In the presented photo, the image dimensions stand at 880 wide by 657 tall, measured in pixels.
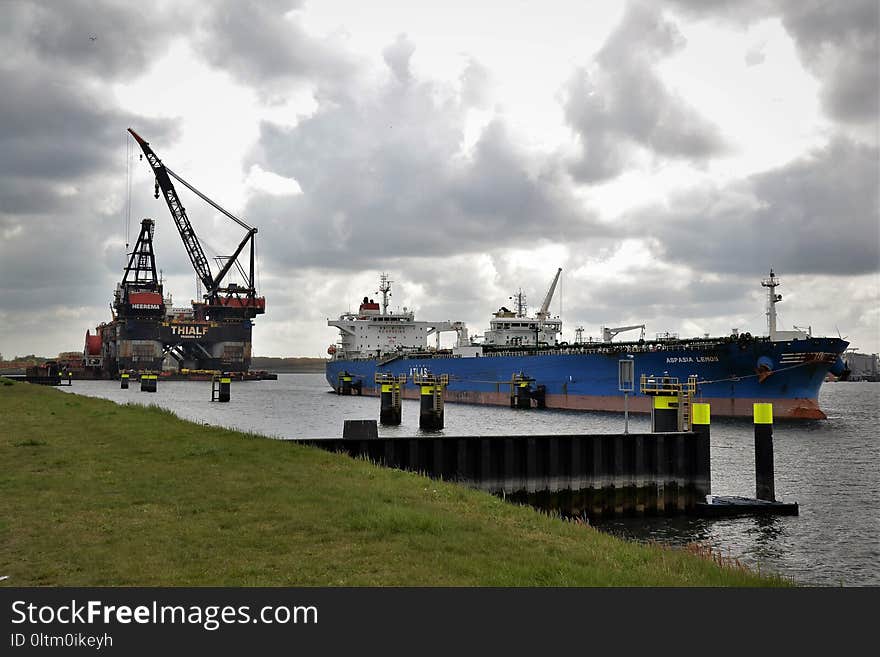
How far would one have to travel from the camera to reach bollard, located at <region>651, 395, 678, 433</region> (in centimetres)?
2659

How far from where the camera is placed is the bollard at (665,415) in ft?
87.2

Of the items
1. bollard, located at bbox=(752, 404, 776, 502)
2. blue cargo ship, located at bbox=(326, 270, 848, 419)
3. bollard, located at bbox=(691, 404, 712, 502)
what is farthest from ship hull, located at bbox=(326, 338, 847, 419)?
bollard, located at bbox=(691, 404, 712, 502)

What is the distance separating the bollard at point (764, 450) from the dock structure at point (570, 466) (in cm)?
154

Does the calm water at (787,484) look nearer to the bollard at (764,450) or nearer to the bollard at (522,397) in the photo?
the bollard at (764,450)

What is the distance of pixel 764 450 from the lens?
74.6 feet

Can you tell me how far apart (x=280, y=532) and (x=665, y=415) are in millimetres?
19511

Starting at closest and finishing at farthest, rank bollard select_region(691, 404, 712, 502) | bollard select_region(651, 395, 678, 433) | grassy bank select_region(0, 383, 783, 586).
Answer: grassy bank select_region(0, 383, 783, 586) < bollard select_region(691, 404, 712, 502) < bollard select_region(651, 395, 678, 433)

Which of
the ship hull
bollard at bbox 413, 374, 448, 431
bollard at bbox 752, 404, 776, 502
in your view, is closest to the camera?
bollard at bbox 752, 404, 776, 502

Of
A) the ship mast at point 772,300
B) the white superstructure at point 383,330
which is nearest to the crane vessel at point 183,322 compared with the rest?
the white superstructure at point 383,330

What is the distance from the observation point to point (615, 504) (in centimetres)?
2281

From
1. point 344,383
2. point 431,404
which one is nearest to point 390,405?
point 431,404

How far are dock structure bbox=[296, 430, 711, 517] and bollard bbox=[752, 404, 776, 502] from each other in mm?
1543

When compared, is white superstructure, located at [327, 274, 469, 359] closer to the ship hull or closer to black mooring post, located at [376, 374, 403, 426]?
the ship hull

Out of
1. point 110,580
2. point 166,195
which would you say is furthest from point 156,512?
point 166,195
